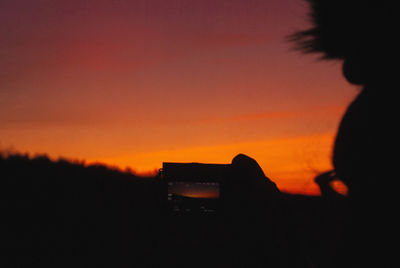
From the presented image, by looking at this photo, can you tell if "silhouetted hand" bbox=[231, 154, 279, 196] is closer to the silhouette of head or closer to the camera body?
the camera body

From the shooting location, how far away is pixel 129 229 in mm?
Result: 4453

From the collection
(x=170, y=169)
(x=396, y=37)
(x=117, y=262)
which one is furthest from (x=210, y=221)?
(x=396, y=37)

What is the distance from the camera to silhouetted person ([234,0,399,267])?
1912mm

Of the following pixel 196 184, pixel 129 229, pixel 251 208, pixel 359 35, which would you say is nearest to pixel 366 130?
pixel 359 35

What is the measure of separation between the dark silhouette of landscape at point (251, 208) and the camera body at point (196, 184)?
0.05 metres

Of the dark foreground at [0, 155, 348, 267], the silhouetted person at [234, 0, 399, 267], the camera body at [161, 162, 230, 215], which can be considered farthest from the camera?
the camera body at [161, 162, 230, 215]

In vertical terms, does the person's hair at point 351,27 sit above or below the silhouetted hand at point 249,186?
above

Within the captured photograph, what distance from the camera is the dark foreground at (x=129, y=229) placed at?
2627 millimetres

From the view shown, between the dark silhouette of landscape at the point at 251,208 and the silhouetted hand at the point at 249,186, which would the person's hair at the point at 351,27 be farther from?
the silhouetted hand at the point at 249,186

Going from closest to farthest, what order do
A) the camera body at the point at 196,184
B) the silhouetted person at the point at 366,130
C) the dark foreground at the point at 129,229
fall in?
the silhouetted person at the point at 366,130
the dark foreground at the point at 129,229
the camera body at the point at 196,184

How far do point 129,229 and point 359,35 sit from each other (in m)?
3.00

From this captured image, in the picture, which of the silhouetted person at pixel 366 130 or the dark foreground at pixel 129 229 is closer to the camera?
the silhouetted person at pixel 366 130

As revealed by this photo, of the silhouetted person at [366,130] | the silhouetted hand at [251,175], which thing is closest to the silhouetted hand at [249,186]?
the silhouetted hand at [251,175]

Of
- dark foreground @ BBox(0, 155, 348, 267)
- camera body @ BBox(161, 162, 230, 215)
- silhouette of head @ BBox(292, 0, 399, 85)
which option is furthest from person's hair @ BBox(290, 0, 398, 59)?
camera body @ BBox(161, 162, 230, 215)
